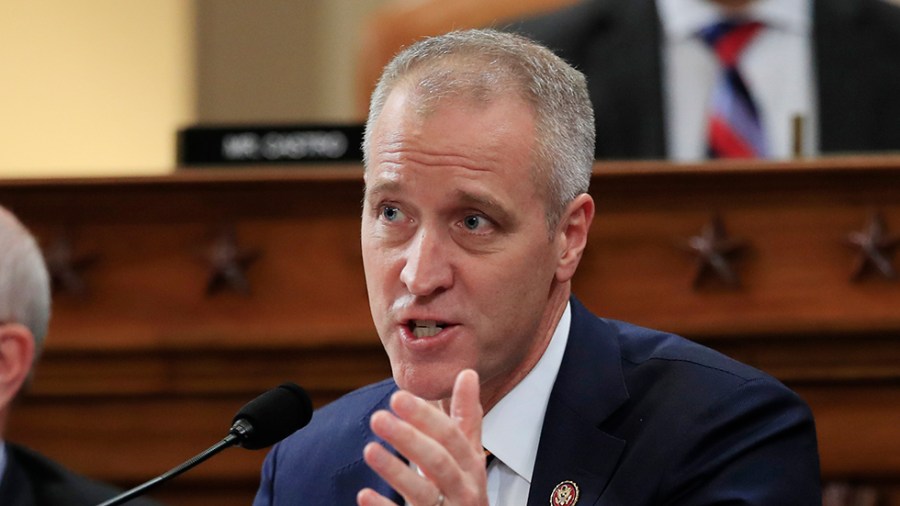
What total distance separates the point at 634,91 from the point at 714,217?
0.97 meters

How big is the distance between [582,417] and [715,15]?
217 centimetres

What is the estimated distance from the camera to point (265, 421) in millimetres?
1968

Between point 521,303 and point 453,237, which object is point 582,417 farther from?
point 453,237

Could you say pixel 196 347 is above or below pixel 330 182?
below

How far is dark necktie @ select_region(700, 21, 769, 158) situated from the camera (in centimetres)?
391

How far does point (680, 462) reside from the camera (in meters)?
2.04

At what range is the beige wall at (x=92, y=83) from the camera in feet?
18.4

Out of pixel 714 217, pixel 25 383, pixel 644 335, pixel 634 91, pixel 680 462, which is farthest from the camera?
pixel 634 91

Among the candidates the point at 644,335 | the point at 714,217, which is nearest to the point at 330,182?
the point at 714,217

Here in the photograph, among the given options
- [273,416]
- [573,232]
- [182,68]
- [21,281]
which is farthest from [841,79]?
[182,68]

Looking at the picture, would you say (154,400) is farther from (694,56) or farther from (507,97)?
→ (694,56)

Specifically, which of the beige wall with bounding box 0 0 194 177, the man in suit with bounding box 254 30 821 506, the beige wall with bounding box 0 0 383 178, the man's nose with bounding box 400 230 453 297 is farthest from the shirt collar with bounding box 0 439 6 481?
the beige wall with bounding box 0 0 383 178

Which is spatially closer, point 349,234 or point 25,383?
point 25,383

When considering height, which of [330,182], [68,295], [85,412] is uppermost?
[330,182]
